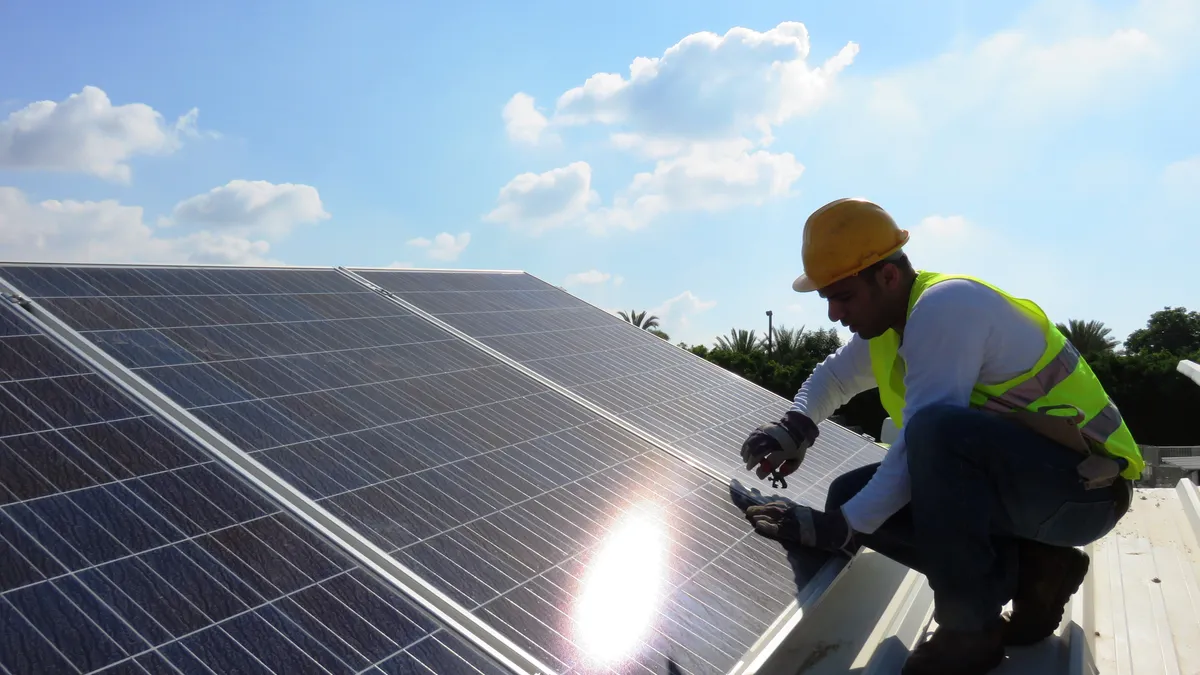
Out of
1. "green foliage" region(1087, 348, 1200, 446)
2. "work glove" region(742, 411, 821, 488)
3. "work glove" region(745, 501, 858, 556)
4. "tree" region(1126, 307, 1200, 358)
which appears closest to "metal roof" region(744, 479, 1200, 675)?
"work glove" region(745, 501, 858, 556)

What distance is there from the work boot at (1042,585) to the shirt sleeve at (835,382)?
52.2 inches

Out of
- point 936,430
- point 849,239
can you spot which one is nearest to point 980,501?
point 936,430

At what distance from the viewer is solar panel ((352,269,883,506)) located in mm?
6082

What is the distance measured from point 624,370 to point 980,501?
163 inches

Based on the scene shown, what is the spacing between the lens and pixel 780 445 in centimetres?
496

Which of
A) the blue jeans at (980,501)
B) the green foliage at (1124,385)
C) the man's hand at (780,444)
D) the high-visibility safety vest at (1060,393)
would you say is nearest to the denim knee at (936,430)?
the blue jeans at (980,501)

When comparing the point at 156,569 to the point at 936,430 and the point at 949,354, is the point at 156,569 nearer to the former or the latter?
the point at 936,430

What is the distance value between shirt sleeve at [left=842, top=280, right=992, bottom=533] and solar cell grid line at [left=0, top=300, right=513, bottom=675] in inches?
79.8

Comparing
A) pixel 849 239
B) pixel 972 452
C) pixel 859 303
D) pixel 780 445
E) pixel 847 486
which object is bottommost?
pixel 847 486

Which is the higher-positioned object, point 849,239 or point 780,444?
point 849,239

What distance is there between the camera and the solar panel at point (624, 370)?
20.0 feet

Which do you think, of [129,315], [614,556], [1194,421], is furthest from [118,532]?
[1194,421]

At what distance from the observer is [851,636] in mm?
4348

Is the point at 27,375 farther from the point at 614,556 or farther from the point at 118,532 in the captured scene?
the point at 614,556
